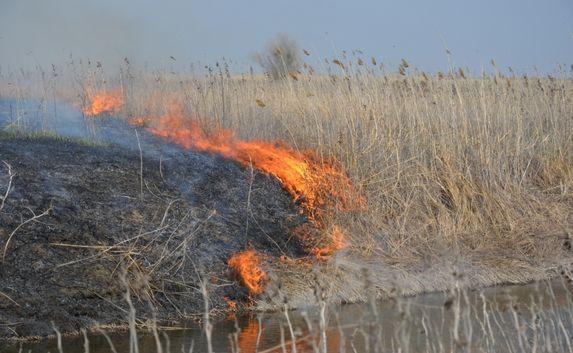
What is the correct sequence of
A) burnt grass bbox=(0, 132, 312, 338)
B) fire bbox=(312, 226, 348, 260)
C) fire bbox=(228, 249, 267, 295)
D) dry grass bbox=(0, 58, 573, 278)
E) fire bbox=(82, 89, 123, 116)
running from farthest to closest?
fire bbox=(82, 89, 123, 116) < dry grass bbox=(0, 58, 573, 278) < fire bbox=(312, 226, 348, 260) < fire bbox=(228, 249, 267, 295) < burnt grass bbox=(0, 132, 312, 338)

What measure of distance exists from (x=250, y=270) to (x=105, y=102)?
6.03 m

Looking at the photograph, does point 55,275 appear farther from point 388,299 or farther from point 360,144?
point 360,144

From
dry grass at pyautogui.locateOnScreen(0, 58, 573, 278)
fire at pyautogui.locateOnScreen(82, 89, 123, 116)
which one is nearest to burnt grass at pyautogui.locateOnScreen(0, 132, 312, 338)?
dry grass at pyautogui.locateOnScreen(0, 58, 573, 278)

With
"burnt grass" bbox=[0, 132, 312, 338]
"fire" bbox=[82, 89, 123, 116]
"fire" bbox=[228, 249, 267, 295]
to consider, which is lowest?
"fire" bbox=[228, 249, 267, 295]

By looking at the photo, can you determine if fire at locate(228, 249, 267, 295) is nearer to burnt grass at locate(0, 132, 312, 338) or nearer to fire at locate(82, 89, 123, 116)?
burnt grass at locate(0, 132, 312, 338)

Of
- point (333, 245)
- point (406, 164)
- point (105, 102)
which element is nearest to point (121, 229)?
point (333, 245)

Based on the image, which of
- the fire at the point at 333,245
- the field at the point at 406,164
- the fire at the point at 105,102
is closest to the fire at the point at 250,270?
the field at the point at 406,164

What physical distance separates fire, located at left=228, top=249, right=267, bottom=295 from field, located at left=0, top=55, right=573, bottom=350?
0.02m

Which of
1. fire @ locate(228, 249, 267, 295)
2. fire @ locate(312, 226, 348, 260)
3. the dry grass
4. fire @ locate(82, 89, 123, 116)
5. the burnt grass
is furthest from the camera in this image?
fire @ locate(82, 89, 123, 116)

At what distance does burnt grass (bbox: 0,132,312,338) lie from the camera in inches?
306

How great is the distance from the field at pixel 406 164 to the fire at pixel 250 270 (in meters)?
0.02

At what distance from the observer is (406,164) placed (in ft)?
34.8

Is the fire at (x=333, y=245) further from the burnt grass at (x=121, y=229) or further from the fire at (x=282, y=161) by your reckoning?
the fire at (x=282, y=161)

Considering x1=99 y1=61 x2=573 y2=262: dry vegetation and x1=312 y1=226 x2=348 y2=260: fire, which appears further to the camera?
x1=99 y1=61 x2=573 y2=262: dry vegetation
